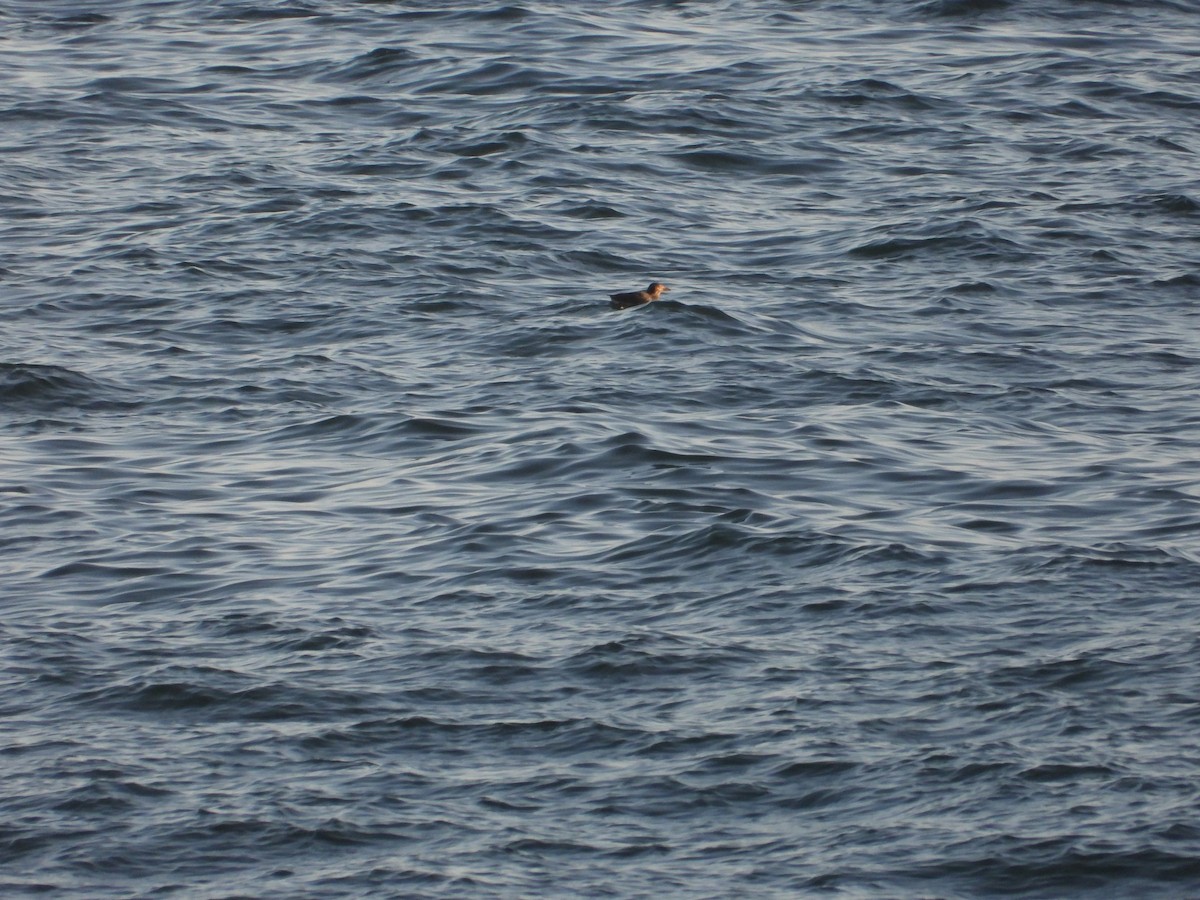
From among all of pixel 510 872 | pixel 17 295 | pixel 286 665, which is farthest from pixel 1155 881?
pixel 17 295

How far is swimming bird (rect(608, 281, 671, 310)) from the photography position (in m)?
17.3

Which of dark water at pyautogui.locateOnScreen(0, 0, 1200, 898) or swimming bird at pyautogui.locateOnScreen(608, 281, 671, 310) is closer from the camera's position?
dark water at pyautogui.locateOnScreen(0, 0, 1200, 898)

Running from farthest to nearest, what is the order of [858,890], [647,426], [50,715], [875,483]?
[647,426] → [875,483] → [50,715] → [858,890]

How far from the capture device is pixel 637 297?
17266 mm

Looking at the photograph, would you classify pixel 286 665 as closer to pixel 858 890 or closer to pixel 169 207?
pixel 858 890

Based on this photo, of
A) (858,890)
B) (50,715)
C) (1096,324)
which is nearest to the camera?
(858,890)

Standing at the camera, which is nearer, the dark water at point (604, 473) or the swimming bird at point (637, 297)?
the dark water at point (604, 473)

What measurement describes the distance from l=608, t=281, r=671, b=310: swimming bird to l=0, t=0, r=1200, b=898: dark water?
10.4 inches

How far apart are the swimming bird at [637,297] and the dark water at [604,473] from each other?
0.26m

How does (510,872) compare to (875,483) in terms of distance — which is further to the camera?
(875,483)

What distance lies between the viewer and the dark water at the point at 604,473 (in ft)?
28.6

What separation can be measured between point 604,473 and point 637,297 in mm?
4041

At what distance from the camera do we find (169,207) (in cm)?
2086

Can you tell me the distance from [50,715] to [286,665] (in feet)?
4.18
